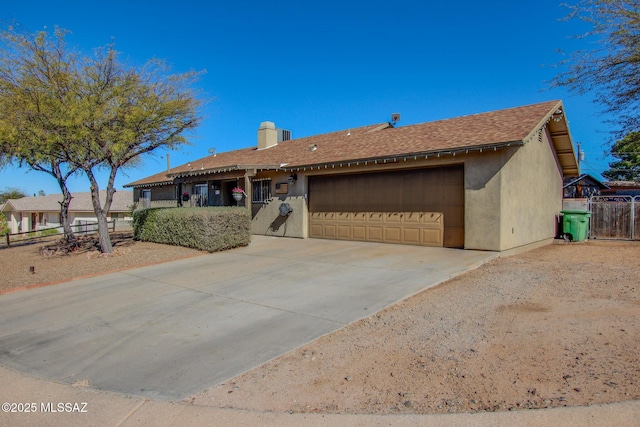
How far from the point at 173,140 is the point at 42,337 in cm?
831

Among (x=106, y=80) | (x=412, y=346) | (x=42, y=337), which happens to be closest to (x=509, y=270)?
(x=412, y=346)

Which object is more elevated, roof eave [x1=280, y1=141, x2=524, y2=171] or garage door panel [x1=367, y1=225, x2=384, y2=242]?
roof eave [x1=280, y1=141, x2=524, y2=171]

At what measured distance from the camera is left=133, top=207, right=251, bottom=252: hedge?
11508 millimetres

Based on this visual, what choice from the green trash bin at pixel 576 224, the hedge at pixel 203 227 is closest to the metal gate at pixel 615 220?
the green trash bin at pixel 576 224

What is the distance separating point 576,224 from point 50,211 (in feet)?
162

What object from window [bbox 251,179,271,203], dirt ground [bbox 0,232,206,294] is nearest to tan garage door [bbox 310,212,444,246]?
window [bbox 251,179,271,203]

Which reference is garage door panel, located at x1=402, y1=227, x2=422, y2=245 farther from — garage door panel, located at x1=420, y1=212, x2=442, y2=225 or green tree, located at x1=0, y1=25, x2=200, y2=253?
green tree, located at x1=0, y1=25, x2=200, y2=253

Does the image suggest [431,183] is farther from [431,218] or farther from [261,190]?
[261,190]

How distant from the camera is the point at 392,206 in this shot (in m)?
12.0

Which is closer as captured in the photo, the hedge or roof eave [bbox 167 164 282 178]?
the hedge

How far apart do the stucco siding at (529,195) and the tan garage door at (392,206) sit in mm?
1155

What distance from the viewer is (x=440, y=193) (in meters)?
11.0

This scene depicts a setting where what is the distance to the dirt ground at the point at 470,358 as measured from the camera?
3.11m

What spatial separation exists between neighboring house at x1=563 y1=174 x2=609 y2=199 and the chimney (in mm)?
14925
